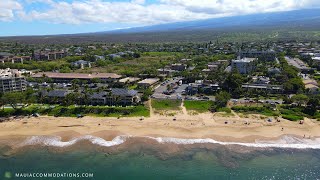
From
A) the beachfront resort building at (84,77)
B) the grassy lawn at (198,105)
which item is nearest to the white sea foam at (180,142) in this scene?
the grassy lawn at (198,105)

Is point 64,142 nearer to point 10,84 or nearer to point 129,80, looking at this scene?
point 10,84

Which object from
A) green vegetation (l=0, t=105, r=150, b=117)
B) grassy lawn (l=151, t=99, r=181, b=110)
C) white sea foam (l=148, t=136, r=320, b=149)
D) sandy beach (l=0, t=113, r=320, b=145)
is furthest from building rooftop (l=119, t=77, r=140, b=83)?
white sea foam (l=148, t=136, r=320, b=149)

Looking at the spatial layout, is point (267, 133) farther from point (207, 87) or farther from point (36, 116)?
→ point (36, 116)

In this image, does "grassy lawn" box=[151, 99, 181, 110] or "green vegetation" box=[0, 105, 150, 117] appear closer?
"green vegetation" box=[0, 105, 150, 117]

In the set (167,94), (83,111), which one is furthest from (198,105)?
(83,111)

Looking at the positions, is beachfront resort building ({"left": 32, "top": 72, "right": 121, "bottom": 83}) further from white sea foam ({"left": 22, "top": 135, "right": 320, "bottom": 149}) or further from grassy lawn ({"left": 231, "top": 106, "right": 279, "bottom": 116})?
grassy lawn ({"left": 231, "top": 106, "right": 279, "bottom": 116})

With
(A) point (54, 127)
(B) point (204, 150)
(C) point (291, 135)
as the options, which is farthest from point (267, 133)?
Result: (A) point (54, 127)
